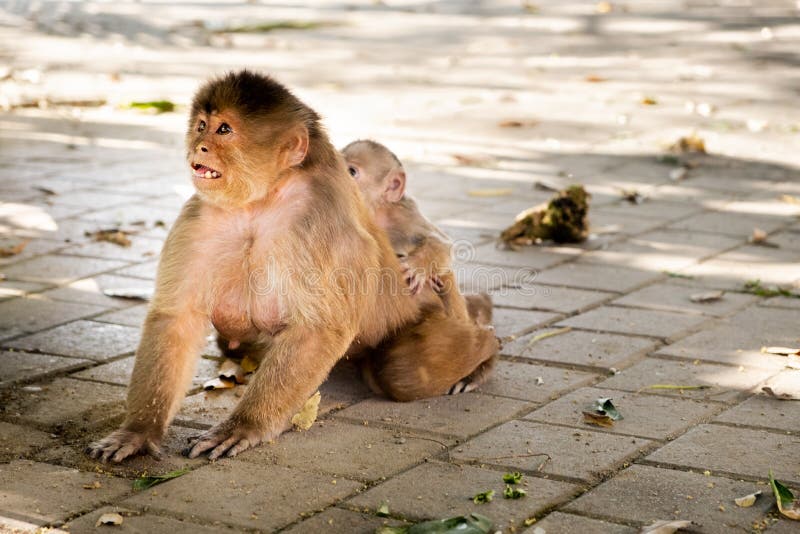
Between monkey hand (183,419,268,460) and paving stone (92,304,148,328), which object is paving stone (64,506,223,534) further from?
paving stone (92,304,148,328)

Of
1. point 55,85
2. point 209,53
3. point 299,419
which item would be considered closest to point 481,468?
point 299,419

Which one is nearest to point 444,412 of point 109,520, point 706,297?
point 109,520

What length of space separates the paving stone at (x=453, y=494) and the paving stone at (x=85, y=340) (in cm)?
191

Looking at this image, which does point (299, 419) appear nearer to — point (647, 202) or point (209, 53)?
point (647, 202)

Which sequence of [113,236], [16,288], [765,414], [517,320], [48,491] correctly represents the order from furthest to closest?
[113,236] < [16,288] < [517,320] < [765,414] < [48,491]

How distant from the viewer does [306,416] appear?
449cm

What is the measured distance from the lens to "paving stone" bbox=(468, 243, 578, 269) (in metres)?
6.85

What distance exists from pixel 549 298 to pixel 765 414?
1831mm

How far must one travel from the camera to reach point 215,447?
165 inches

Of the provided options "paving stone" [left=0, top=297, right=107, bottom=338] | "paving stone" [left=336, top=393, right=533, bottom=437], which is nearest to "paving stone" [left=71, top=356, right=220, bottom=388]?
"paving stone" [left=0, top=297, right=107, bottom=338]

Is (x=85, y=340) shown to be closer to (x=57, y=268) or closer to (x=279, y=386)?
(x=57, y=268)

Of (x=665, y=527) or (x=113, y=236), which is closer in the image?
(x=665, y=527)

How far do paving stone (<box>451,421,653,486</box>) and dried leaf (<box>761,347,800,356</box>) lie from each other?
124 centimetres

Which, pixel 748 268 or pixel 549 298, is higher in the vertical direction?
pixel 748 268
